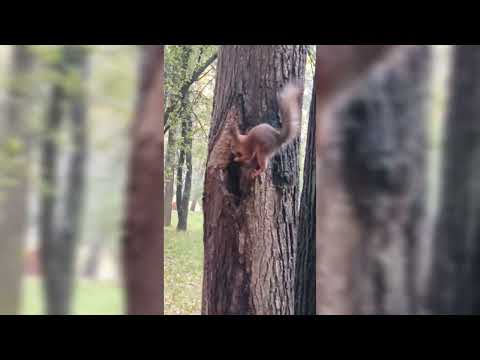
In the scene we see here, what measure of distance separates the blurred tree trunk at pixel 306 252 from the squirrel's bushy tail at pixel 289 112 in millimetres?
231

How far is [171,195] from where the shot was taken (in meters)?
1.96

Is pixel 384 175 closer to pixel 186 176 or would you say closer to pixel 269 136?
pixel 269 136

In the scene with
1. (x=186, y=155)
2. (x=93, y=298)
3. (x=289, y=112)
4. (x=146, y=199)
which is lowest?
(x=93, y=298)

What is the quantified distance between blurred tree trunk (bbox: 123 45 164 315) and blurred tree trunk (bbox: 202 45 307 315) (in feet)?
1.23

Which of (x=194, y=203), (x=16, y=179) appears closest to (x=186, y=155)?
(x=194, y=203)

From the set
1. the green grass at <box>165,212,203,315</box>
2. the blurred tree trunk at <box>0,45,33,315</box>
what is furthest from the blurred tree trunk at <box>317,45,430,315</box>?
the blurred tree trunk at <box>0,45,33,315</box>

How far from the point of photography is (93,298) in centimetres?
148

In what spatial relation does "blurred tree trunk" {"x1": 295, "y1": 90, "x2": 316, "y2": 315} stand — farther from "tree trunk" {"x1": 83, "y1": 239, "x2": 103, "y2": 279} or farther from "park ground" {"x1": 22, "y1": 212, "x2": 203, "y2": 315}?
"tree trunk" {"x1": 83, "y1": 239, "x2": 103, "y2": 279}

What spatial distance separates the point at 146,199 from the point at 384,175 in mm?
756

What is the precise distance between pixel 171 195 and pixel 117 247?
0.55 metres

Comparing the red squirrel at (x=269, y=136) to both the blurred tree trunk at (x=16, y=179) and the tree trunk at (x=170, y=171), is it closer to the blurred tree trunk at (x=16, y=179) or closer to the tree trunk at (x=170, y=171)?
the tree trunk at (x=170, y=171)

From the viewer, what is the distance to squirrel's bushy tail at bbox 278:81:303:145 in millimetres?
1901

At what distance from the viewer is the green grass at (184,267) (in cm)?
196
